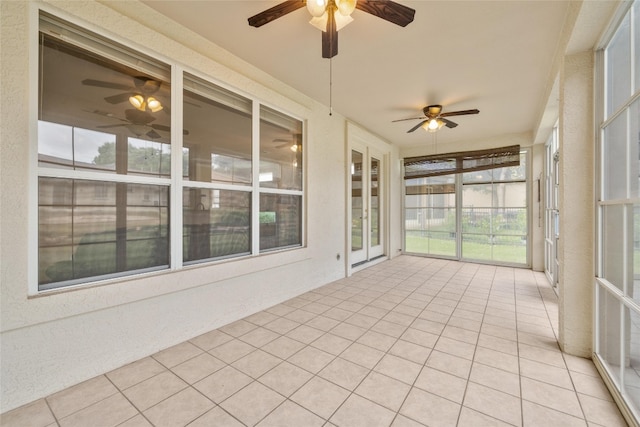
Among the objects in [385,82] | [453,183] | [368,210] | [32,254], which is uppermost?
[385,82]

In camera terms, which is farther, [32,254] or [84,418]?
[32,254]

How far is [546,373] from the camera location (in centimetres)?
194

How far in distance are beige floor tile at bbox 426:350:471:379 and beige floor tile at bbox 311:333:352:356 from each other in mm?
696

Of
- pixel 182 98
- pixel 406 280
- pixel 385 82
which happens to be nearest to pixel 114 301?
pixel 182 98

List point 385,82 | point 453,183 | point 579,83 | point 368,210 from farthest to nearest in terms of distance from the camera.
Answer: point 453,183
point 368,210
point 385,82
point 579,83

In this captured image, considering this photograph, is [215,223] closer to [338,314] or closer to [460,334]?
[338,314]

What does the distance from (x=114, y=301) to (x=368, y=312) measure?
96.3 inches

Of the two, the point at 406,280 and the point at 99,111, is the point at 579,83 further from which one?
the point at 99,111

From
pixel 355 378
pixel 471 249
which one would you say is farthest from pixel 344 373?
pixel 471 249

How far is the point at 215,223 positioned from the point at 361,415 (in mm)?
2085

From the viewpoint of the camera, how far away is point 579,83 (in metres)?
2.11

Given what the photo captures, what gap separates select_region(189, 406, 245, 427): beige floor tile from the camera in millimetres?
1474

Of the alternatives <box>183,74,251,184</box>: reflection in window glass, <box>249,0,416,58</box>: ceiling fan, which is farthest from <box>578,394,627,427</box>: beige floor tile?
<box>183,74,251,184</box>: reflection in window glass

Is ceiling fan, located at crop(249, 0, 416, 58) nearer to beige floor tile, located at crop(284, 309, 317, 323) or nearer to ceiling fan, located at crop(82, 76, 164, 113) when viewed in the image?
ceiling fan, located at crop(82, 76, 164, 113)
